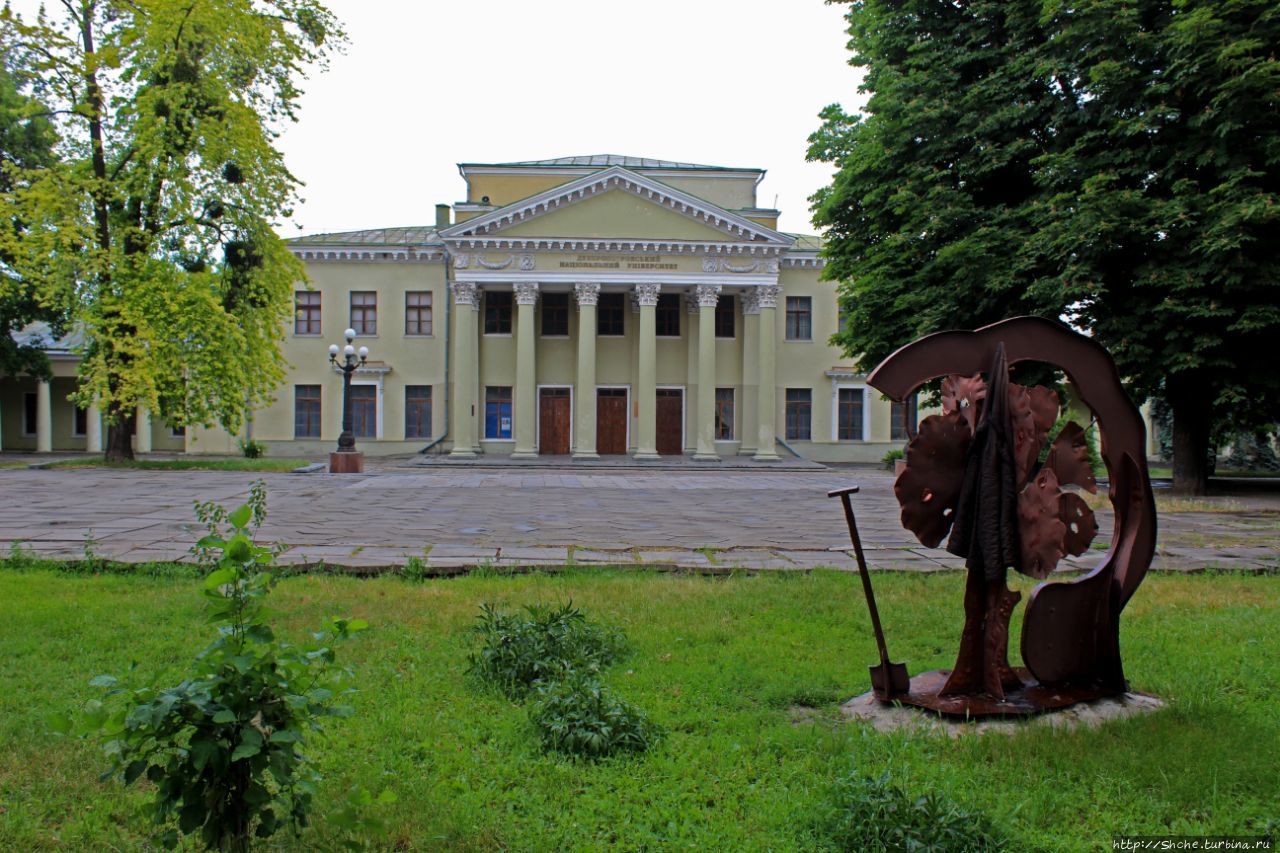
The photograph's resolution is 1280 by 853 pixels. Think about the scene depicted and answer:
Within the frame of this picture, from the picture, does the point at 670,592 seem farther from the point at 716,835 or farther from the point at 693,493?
the point at 693,493

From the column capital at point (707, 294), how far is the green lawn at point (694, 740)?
2504cm

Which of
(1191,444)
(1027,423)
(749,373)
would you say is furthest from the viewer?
(749,373)

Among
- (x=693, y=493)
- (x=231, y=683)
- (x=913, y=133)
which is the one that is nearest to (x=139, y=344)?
(x=693, y=493)

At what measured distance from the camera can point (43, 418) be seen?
109 feet

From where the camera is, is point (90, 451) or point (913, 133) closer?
point (913, 133)

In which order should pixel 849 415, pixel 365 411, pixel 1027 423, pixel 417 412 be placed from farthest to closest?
pixel 849 415 → pixel 417 412 → pixel 365 411 → pixel 1027 423

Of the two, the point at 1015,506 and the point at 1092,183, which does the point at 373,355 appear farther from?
the point at 1015,506

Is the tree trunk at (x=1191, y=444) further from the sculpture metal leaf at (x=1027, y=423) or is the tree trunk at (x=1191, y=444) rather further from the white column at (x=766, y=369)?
the white column at (x=766, y=369)

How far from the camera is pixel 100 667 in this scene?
13.2 ft

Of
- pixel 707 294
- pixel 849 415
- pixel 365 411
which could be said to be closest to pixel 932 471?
pixel 707 294

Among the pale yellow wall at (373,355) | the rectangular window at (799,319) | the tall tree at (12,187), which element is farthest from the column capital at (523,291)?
the tall tree at (12,187)

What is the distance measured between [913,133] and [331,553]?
1458 centimetres

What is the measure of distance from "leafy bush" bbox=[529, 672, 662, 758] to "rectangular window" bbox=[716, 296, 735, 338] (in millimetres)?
29621

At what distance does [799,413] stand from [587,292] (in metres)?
9.98
